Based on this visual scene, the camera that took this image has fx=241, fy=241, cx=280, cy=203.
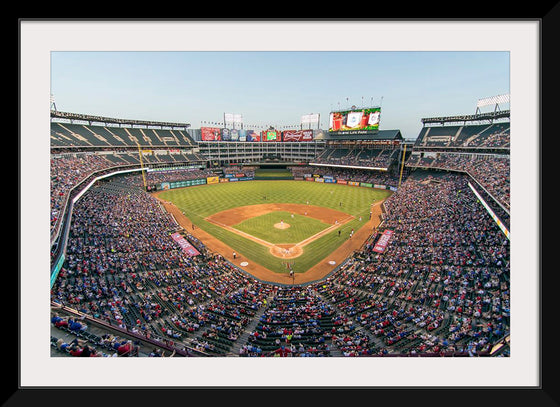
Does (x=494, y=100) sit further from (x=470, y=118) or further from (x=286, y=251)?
(x=286, y=251)

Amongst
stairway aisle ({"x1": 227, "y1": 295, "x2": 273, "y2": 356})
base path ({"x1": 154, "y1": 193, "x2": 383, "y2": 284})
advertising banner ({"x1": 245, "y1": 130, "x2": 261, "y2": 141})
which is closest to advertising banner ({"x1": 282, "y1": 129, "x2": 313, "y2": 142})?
A: advertising banner ({"x1": 245, "y1": 130, "x2": 261, "y2": 141})

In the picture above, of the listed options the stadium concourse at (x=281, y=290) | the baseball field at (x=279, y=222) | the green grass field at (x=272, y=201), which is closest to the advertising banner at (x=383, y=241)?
the stadium concourse at (x=281, y=290)

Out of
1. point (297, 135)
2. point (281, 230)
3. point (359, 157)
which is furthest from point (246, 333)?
point (297, 135)

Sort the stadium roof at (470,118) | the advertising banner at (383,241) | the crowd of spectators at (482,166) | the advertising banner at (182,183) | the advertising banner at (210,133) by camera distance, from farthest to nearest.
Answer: the advertising banner at (210,133) < the advertising banner at (182,183) < the stadium roof at (470,118) < the crowd of spectators at (482,166) < the advertising banner at (383,241)

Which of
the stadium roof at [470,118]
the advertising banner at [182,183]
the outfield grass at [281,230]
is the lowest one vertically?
the outfield grass at [281,230]

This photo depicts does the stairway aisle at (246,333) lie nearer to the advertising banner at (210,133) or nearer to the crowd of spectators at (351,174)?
the crowd of spectators at (351,174)

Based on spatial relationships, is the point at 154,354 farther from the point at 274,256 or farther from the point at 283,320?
the point at 274,256
